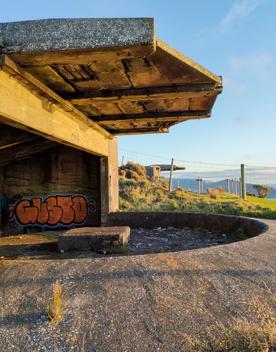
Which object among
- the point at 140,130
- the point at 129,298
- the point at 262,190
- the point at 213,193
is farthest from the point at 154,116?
the point at 262,190

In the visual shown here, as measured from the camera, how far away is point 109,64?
589cm

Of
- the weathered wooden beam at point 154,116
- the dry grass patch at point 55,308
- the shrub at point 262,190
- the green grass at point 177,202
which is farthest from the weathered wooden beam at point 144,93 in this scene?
the shrub at point 262,190

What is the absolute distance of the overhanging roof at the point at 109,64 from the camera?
4793 mm

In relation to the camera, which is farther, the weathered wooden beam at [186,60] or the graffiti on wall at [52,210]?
the graffiti on wall at [52,210]

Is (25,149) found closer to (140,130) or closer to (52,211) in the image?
(52,211)

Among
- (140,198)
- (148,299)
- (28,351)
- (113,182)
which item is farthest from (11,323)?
(140,198)

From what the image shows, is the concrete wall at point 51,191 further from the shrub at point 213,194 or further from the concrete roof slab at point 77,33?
the shrub at point 213,194

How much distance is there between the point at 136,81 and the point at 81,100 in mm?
1645

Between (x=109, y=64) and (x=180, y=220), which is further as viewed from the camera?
(x=180, y=220)

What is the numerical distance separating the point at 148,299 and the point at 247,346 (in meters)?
1.29

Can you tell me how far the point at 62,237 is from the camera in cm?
1020

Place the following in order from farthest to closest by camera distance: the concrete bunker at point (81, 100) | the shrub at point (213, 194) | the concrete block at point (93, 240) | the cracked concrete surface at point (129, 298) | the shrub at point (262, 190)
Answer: the shrub at point (262, 190) < the shrub at point (213, 194) < the concrete block at point (93, 240) < the concrete bunker at point (81, 100) < the cracked concrete surface at point (129, 298)

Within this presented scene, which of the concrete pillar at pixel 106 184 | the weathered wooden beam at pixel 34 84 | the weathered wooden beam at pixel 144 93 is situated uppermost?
the weathered wooden beam at pixel 144 93

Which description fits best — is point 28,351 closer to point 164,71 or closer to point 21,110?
point 21,110
